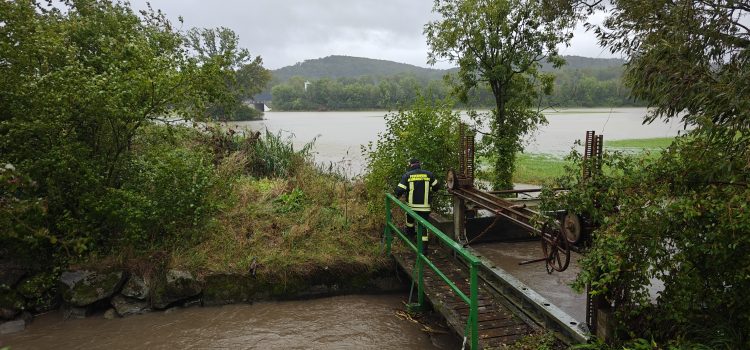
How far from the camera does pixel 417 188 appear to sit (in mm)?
7305

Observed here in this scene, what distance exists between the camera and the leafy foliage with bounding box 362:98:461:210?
8.75 meters

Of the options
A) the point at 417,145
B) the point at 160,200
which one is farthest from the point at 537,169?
the point at 160,200

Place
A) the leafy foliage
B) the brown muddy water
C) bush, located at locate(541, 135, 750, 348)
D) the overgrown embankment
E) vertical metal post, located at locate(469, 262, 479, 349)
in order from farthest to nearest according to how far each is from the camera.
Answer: the leafy foliage → the overgrown embankment → the brown muddy water → vertical metal post, located at locate(469, 262, 479, 349) → bush, located at locate(541, 135, 750, 348)

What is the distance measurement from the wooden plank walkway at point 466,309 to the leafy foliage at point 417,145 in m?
2.04

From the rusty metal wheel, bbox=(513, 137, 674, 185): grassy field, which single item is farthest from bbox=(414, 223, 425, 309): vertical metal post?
bbox=(513, 137, 674, 185): grassy field

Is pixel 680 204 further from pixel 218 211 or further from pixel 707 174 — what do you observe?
pixel 218 211

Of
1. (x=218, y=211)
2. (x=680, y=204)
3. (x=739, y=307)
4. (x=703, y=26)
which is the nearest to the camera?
(x=680, y=204)

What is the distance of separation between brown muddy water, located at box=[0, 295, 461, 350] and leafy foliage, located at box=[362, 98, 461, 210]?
2560mm

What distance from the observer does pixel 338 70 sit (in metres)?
194

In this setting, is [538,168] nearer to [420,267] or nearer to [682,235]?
[420,267]

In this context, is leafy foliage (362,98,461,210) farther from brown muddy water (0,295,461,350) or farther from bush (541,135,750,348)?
bush (541,135,750,348)

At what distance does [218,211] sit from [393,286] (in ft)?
11.6

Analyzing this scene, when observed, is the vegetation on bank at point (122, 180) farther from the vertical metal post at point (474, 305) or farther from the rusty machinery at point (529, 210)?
the vertical metal post at point (474, 305)

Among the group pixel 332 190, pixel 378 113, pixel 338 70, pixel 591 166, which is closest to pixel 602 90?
pixel 378 113
